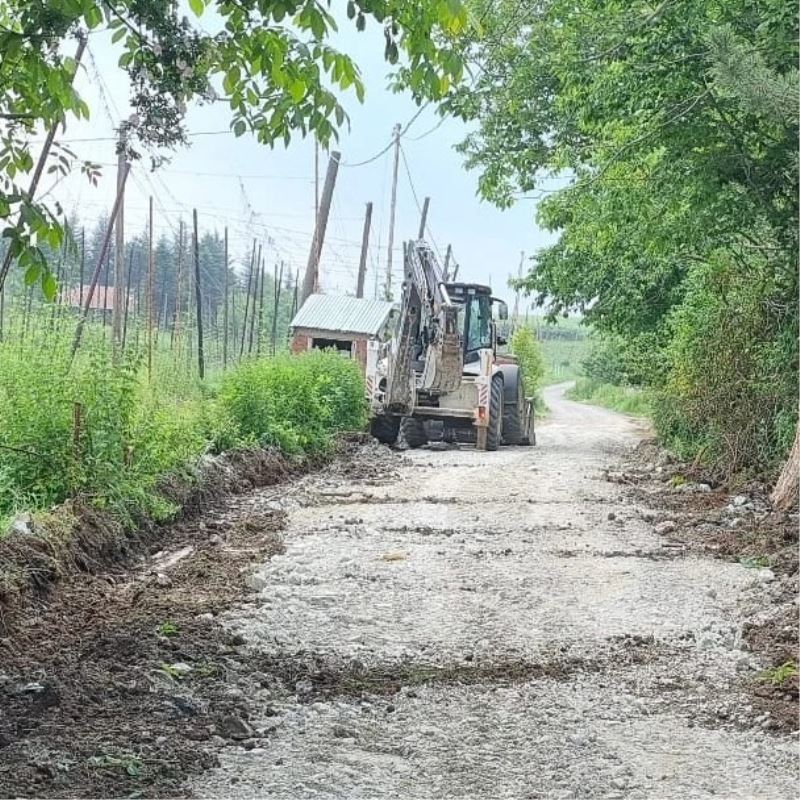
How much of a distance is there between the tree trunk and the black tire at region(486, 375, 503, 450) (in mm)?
7933

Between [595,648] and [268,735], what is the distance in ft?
6.80

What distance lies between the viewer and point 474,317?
19.2m

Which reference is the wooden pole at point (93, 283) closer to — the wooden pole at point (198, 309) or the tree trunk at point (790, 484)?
the wooden pole at point (198, 309)

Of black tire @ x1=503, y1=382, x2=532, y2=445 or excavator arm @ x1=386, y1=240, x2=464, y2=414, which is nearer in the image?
excavator arm @ x1=386, y1=240, x2=464, y2=414

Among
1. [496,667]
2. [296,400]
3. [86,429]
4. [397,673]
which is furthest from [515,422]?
[397,673]

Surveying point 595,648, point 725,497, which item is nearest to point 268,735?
point 595,648

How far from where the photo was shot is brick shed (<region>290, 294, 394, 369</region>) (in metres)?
30.8

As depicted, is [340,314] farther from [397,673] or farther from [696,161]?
[397,673]

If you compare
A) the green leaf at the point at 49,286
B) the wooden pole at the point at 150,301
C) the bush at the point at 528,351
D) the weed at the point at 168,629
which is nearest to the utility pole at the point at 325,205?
the wooden pole at the point at 150,301

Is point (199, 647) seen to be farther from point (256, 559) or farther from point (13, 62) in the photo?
point (13, 62)

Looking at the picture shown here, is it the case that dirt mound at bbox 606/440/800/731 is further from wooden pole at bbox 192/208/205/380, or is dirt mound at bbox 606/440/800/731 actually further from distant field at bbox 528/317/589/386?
distant field at bbox 528/317/589/386

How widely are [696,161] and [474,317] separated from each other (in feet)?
31.9

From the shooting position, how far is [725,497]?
36.5ft

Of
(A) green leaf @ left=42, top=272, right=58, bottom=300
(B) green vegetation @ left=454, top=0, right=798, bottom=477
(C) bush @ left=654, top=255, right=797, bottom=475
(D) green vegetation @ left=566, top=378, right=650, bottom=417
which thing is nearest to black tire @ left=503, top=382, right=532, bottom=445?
(B) green vegetation @ left=454, top=0, right=798, bottom=477
